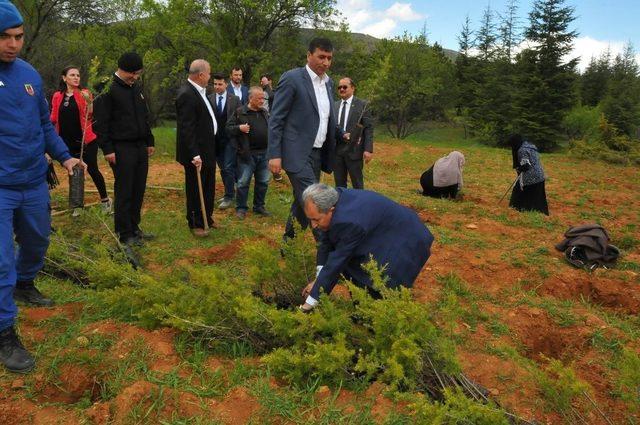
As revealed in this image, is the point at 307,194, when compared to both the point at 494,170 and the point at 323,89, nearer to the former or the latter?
the point at 323,89

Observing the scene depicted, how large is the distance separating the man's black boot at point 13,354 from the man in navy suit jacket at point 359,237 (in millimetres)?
1495

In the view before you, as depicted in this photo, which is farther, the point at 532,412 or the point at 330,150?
the point at 330,150

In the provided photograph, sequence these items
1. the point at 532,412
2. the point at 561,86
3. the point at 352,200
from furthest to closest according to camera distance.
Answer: the point at 561,86, the point at 352,200, the point at 532,412

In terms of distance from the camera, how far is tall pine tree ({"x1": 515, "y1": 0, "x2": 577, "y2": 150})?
2559cm

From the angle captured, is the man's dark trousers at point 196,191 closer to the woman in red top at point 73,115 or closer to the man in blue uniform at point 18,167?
the woman in red top at point 73,115

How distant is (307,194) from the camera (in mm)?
2824

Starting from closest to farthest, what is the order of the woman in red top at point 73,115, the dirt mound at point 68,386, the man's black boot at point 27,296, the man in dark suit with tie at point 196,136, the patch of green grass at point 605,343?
the dirt mound at point 68,386, the man's black boot at point 27,296, the patch of green grass at point 605,343, the man in dark suit with tie at point 196,136, the woman in red top at point 73,115

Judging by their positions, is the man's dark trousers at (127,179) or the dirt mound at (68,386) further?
the man's dark trousers at (127,179)

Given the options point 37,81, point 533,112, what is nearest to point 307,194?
point 37,81

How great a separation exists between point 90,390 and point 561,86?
92.8 ft

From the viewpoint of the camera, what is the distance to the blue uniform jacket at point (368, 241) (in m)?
2.83

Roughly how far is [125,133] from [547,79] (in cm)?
2598

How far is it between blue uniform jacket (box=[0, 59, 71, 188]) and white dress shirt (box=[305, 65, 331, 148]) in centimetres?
214

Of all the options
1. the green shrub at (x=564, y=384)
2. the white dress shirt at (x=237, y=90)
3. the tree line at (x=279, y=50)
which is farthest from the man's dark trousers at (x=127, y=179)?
the tree line at (x=279, y=50)
